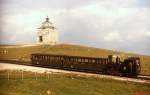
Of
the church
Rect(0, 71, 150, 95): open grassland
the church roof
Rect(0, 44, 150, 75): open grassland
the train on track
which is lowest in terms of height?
Rect(0, 71, 150, 95): open grassland

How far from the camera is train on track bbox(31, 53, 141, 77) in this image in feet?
59.9

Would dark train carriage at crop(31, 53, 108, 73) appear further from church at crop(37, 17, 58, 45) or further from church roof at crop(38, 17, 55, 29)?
church roof at crop(38, 17, 55, 29)

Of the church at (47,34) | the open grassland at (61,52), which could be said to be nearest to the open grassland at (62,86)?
the open grassland at (61,52)

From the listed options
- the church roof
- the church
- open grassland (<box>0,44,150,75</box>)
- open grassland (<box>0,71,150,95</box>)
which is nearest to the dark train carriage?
open grassland (<box>0,44,150,75</box>)

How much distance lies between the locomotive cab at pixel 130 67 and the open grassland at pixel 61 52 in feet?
1.11

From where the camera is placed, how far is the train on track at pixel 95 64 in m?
18.3

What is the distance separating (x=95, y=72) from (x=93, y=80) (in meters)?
3.73

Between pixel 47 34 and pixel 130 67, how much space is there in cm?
528

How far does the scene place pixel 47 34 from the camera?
16781mm

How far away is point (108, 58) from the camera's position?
1767cm

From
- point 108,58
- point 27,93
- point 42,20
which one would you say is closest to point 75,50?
point 108,58

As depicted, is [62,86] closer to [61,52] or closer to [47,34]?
[47,34]

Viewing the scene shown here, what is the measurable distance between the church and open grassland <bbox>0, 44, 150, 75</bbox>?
382 mm

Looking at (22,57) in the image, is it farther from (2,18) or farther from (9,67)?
(2,18)
